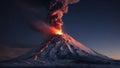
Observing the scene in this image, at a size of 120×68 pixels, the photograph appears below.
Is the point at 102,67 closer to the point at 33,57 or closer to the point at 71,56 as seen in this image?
the point at 71,56

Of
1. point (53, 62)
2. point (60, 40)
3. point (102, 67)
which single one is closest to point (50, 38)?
point (60, 40)

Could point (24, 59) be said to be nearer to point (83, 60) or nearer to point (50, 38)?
point (50, 38)

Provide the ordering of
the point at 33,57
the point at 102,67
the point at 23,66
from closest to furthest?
the point at 102,67 → the point at 23,66 → the point at 33,57

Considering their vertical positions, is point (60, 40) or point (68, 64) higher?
point (60, 40)

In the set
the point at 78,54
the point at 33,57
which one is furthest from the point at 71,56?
the point at 33,57

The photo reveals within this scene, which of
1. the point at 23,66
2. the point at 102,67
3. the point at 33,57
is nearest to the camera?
the point at 102,67

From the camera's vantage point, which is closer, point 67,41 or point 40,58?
point 40,58
